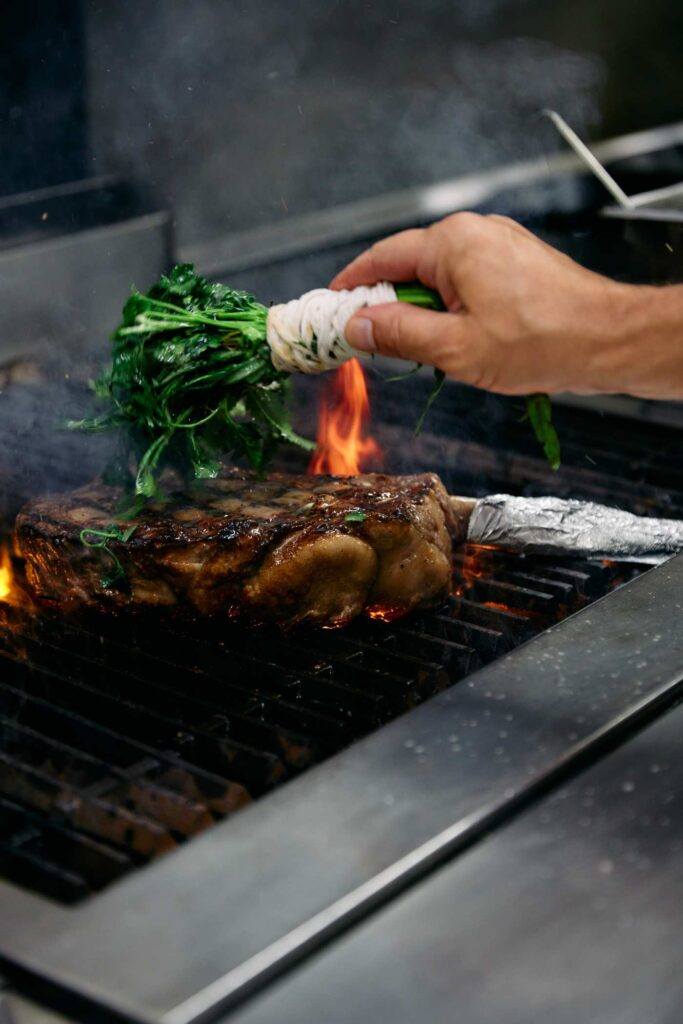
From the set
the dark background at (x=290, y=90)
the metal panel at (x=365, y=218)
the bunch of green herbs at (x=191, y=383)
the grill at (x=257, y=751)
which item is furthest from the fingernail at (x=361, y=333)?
the metal panel at (x=365, y=218)

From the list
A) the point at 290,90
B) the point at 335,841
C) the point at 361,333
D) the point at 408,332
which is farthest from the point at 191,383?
the point at 290,90

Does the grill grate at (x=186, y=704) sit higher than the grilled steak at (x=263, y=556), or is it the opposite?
the grilled steak at (x=263, y=556)

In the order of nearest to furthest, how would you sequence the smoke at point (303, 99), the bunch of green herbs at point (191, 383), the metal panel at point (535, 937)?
the metal panel at point (535, 937)
the bunch of green herbs at point (191, 383)
the smoke at point (303, 99)

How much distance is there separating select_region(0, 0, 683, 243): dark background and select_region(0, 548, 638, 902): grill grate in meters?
2.00

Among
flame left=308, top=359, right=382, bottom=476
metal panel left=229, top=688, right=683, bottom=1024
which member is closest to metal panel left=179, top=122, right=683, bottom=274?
flame left=308, top=359, right=382, bottom=476

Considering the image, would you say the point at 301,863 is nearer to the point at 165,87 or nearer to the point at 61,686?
the point at 61,686

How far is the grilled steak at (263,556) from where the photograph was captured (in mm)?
3037

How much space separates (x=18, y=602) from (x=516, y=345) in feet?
5.03

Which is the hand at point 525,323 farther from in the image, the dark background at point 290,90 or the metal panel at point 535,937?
the dark background at point 290,90

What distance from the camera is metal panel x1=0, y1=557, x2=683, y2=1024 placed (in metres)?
1.74

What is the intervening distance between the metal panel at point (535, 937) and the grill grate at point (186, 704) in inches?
18.5

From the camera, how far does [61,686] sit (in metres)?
2.77

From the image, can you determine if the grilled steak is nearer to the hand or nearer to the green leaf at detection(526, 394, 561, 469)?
the green leaf at detection(526, 394, 561, 469)

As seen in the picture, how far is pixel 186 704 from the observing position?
2699 mm
